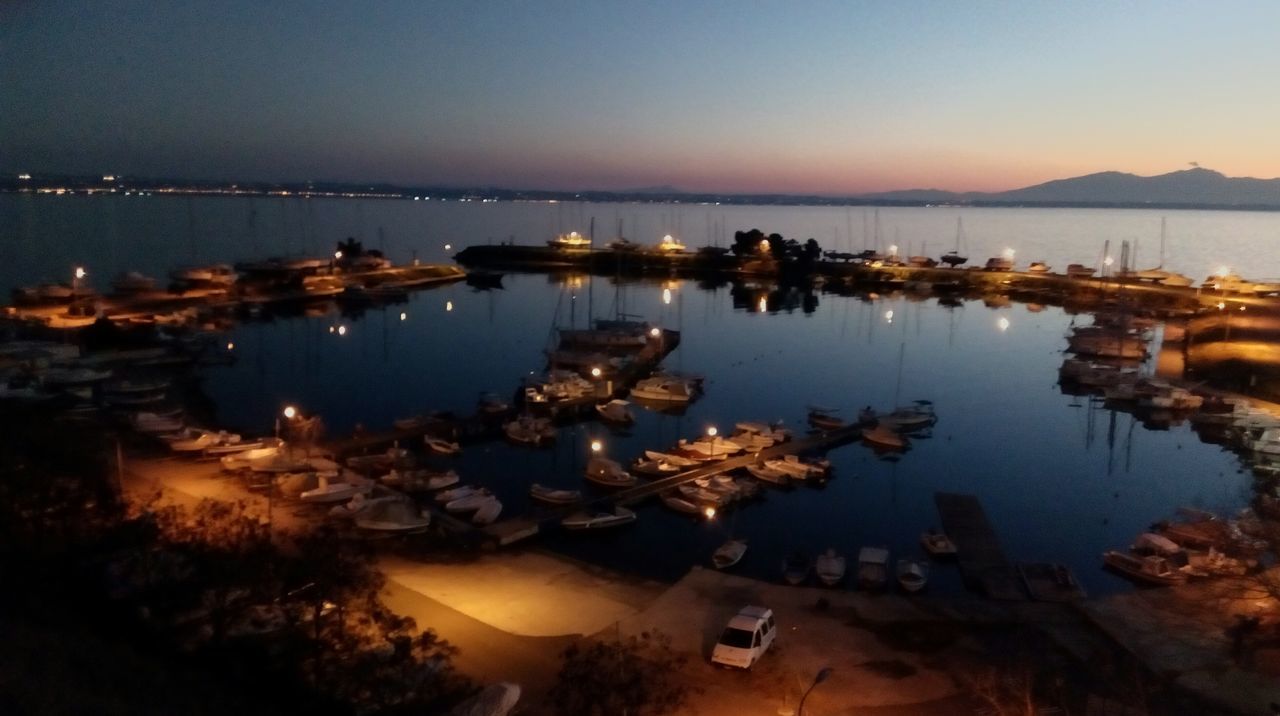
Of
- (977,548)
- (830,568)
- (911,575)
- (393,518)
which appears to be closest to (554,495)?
(393,518)

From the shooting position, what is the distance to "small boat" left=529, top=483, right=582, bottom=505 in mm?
17594

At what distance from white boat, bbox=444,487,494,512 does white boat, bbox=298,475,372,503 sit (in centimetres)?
152

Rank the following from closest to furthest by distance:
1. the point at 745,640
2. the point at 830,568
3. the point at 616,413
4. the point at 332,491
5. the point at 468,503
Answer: the point at 745,640
the point at 830,568
the point at 332,491
the point at 468,503
the point at 616,413

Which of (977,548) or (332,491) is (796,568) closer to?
(977,548)

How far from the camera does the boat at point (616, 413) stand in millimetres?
25422

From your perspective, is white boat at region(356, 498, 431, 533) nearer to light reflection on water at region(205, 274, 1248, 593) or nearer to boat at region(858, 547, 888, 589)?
light reflection on water at region(205, 274, 1248, 593)

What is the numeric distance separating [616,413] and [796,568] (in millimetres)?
11400

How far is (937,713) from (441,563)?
7418 mm

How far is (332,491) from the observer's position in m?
16.1

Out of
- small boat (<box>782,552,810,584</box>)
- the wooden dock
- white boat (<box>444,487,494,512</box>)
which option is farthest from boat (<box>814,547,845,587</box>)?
white boat (<box>444,487,494,512</box>)

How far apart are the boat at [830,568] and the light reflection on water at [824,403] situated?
1.00 meters

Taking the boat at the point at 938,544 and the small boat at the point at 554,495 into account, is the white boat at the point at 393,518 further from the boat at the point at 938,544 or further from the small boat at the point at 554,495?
the boat at the point at 938,544

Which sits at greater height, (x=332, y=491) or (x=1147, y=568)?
(x=332, y=491)

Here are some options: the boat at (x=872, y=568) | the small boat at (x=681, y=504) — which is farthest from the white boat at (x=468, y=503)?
the boat at (x=872, y=568)
